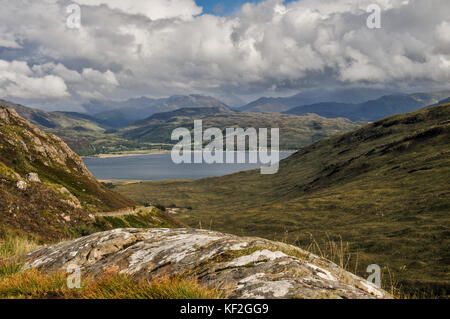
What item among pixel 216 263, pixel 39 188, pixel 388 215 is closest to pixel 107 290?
pixel 216 263

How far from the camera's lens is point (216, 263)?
7250 millimetres

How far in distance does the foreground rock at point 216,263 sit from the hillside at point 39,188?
2296cm

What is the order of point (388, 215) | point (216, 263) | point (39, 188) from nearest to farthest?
1. point (216, 263)
2. point (39, 188)
3. point (388, 215)

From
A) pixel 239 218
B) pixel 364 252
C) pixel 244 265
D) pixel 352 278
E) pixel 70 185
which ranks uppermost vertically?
pixel 244 265

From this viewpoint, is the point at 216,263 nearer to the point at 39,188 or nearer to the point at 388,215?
the point at 39,188

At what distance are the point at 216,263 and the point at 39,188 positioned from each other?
4297cm

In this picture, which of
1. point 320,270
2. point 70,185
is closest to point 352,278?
point 320,270

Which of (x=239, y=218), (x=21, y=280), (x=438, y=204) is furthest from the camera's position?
(x=239, y=218)

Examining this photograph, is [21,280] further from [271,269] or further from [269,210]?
[269,210]

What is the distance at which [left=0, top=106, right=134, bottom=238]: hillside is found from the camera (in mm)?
32312

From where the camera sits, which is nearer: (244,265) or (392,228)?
(244,265)
